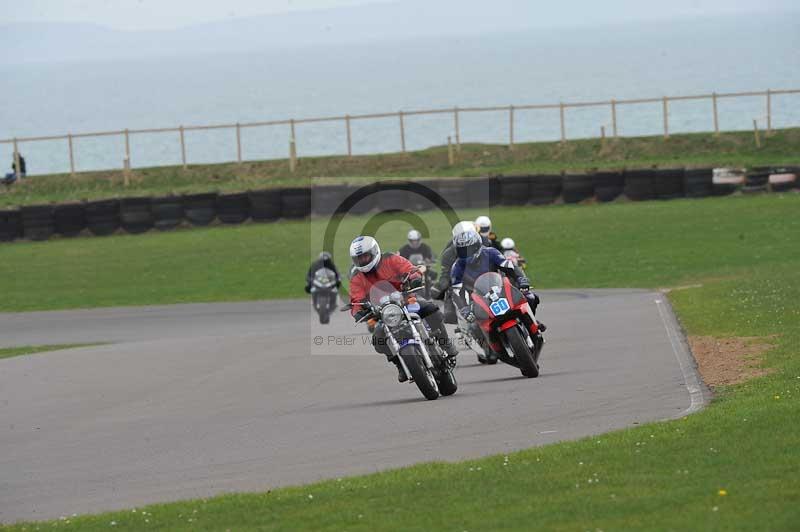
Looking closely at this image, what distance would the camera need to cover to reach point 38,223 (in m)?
38.0

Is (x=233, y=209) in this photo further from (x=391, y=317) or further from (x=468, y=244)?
(x=391, y=317)

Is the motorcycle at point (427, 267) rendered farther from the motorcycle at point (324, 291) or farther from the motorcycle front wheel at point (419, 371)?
the motorcycle front wheel at point (419, 371)

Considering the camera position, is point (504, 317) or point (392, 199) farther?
point (392, 199)

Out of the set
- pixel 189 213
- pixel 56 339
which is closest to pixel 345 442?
pixel 56 339

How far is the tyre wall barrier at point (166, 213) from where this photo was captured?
38.7m

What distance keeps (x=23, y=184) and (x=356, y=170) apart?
11335 mm

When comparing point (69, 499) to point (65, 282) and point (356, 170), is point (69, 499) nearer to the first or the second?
point (65, 282)

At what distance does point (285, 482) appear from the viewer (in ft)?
32.6

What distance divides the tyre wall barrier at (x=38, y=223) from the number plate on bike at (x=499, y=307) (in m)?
25.9

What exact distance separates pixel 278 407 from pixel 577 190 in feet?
84.2

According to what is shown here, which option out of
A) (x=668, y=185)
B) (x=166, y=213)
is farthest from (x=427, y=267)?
(x=166, y=213)

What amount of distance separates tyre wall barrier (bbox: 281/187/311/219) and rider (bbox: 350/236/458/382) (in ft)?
82.2

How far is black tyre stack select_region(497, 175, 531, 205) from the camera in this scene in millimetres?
39344

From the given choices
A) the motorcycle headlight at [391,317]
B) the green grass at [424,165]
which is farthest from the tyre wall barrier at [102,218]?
the motorcycle headlight at [391,317]
